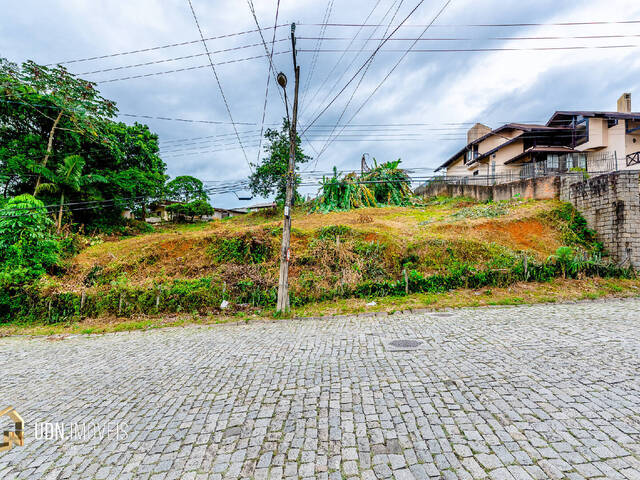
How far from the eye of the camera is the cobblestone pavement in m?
2.64

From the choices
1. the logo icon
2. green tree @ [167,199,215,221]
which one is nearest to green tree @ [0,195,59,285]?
the logo icon

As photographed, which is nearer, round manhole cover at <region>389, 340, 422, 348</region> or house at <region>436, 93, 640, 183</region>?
round manhole cover at <region>389, 340, 422, 348</region>

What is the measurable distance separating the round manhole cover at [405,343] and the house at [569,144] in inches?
648

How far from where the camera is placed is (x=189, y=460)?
2811 millimetres

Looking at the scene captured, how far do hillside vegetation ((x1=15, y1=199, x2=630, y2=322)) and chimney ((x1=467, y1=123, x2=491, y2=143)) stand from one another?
21685 mm

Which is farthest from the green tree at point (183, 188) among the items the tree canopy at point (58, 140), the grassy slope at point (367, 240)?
the grassy slope at point (367, 240)

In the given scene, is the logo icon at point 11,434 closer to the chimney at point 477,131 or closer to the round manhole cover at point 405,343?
the round manhole cover at point 405,343

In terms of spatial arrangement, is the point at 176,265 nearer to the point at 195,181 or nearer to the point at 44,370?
the point at 44,370

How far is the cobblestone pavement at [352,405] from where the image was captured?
8.66ft

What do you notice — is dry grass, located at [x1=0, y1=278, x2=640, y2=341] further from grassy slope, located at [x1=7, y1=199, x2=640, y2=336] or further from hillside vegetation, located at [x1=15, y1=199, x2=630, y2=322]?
hillside vegetation, located at [x1=15, y1=199, x2=630, y2=322]

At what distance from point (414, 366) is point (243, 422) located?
291 centimetres

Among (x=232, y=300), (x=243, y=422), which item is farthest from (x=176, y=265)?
(x=243, y=422)
